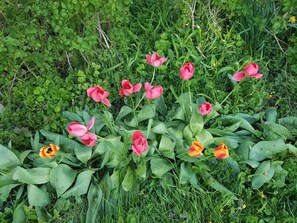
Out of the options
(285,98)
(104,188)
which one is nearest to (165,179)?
(104,188)

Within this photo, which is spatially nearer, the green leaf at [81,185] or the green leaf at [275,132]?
the green leaf at [81,185]

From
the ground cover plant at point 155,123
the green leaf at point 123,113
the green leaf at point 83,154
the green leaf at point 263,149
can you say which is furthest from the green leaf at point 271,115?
the green leaf at point 83,154

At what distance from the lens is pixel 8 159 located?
238 cm

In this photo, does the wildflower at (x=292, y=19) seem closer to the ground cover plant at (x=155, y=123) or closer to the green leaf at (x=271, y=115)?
the ground cover plant at (x=155, y=123)

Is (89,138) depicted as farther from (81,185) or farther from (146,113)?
(146,113)

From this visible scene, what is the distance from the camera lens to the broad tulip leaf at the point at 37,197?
7.43ft

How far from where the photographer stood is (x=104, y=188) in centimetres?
235

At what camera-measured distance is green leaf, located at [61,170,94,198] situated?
7.52ft

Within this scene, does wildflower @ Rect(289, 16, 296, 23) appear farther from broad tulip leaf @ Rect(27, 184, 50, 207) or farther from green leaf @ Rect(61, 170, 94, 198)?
broad tulip leaf @ Rect(27, 184, 50, 207)

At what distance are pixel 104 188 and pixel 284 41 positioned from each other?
1875 mm

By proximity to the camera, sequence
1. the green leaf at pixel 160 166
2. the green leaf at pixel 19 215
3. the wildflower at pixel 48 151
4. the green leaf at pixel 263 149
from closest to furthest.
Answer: the wildflower at pixel 48 151, the green leaf at pixel 19 215, the green leaf at pixel 160 166, the green leaf at pixel 263 149

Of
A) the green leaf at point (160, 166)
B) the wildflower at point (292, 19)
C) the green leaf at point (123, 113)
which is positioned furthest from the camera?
the wildflower at point (292, 19)

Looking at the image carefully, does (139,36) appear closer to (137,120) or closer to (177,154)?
(137,120)

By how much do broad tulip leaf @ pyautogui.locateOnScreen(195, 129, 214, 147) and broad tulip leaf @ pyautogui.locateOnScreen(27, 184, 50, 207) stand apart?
904 millimetres
